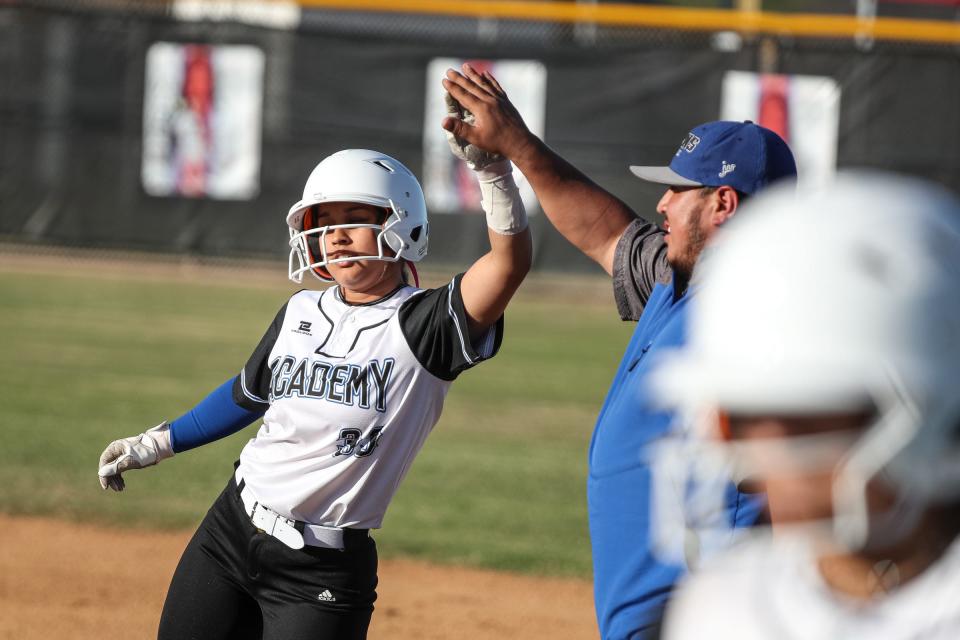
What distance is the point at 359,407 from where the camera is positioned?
3305 millimetres

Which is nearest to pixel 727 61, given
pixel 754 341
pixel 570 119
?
pixel 570 119

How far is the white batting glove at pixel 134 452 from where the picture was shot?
3711mm

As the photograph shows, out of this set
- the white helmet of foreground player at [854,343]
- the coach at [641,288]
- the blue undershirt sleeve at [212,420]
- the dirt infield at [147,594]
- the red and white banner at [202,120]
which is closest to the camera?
the white helmet of foreground player at [854,343]

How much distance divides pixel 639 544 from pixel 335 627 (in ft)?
2.77

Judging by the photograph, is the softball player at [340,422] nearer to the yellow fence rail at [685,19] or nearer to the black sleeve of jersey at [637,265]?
the black sleeve of jersey at [637,265]

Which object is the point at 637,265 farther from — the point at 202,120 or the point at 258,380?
the point at 202,120

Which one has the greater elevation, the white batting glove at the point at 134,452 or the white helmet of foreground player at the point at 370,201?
the white helmet of foreground player at the point at 370,201

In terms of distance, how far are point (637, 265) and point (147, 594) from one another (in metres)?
3.08

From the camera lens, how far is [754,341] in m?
1.25

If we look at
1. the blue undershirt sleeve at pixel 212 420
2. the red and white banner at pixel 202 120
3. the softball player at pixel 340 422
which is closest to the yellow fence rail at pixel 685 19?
the red and white banner at pixel 202 120

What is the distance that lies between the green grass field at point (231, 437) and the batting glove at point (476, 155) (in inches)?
131

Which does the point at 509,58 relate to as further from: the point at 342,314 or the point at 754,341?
the point at 754,341

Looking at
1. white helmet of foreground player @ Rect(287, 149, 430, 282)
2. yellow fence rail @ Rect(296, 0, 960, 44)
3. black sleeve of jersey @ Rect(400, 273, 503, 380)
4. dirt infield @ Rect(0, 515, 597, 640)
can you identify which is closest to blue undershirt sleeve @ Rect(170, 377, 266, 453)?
white helmet of foreground player @ Rect(287, 149, 430, 282)

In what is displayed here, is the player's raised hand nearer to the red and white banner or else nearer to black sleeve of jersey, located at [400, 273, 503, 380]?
black sleeve of jersey, located at [400, 273, 503, 380]
